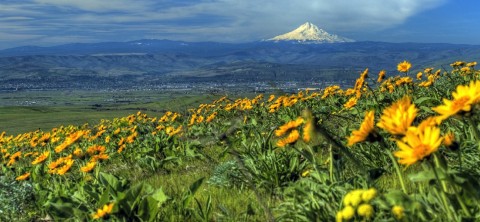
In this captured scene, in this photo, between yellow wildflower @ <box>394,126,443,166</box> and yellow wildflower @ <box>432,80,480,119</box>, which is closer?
yellow wildflower @ <box>394,126,443,166</box>

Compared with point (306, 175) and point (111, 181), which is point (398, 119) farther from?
point (111, 181)

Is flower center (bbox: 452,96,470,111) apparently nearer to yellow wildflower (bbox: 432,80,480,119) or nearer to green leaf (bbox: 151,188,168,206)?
yellow wildflower (bbox: 432,80,480,119)

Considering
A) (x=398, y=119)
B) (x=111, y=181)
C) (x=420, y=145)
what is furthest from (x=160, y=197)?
(x=420, y=145)

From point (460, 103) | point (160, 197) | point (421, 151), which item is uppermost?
point (460, 103)

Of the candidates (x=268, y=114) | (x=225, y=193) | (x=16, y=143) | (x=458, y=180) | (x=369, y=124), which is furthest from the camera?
(x=16, y=143)

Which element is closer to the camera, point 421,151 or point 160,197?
point 421,151

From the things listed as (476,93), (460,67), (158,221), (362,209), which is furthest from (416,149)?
(460,67)

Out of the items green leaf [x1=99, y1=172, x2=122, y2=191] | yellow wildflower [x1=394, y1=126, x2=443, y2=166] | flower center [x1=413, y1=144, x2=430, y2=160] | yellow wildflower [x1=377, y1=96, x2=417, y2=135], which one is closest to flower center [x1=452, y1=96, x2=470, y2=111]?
yellow wildflower [x1=377, y1=96, x2=417, y2=135]

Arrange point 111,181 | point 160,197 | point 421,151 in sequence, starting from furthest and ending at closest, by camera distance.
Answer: point 111,181, point 160,197, point 421,151

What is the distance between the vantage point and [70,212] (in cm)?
518

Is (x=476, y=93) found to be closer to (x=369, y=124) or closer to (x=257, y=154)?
(x=369, y=124)

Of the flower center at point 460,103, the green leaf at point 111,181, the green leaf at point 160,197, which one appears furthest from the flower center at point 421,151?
the green leaf at point 111,181

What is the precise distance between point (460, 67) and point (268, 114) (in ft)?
17.6

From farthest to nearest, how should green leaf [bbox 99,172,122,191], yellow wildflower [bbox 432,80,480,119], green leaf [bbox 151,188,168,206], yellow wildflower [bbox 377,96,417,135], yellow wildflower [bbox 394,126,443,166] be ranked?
green leaf [bbox 99,172,122,191], green leaf [bbox 151,188,168,206], yellow wildflower [bbox 377,96,417,135], yellow wildflower [bbox 432,80,480,119], yellow wildflower [bbox 394,126,443,166]
